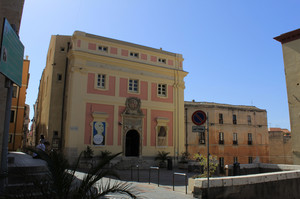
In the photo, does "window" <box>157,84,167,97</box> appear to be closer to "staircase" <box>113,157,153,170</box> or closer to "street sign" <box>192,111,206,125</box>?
"staircase" <box>113,157,153,170</box>

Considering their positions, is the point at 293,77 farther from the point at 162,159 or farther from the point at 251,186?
the point at 251,186

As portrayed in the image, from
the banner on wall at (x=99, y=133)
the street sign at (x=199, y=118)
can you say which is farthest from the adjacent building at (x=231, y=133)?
the street sign at (x=199, y=118)

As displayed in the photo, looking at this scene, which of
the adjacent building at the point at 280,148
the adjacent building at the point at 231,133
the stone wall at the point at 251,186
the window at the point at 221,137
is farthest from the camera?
the adjacent building at the point at 280,148

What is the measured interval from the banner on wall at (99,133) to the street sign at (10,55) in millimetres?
13807

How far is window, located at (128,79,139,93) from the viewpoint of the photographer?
23.5 meters

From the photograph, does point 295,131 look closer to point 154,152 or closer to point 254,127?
point 154,152

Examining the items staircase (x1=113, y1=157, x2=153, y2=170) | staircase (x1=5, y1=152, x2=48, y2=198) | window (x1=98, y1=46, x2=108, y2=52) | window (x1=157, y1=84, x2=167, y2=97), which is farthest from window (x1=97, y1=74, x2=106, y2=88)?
staircase (x1=5, y1=152, x2=48, y2=198)

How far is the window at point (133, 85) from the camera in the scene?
925 inches

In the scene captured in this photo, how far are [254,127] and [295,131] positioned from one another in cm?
2278

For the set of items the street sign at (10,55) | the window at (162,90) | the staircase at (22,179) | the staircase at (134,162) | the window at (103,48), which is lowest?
the staircase at (134,162)

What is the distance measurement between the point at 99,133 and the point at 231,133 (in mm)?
25782

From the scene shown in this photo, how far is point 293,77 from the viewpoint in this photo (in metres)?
21.0

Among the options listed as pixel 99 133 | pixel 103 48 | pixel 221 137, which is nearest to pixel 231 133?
pixel 221 137

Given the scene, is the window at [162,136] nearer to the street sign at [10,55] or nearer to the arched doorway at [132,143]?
the arched doorway at [132,143]
